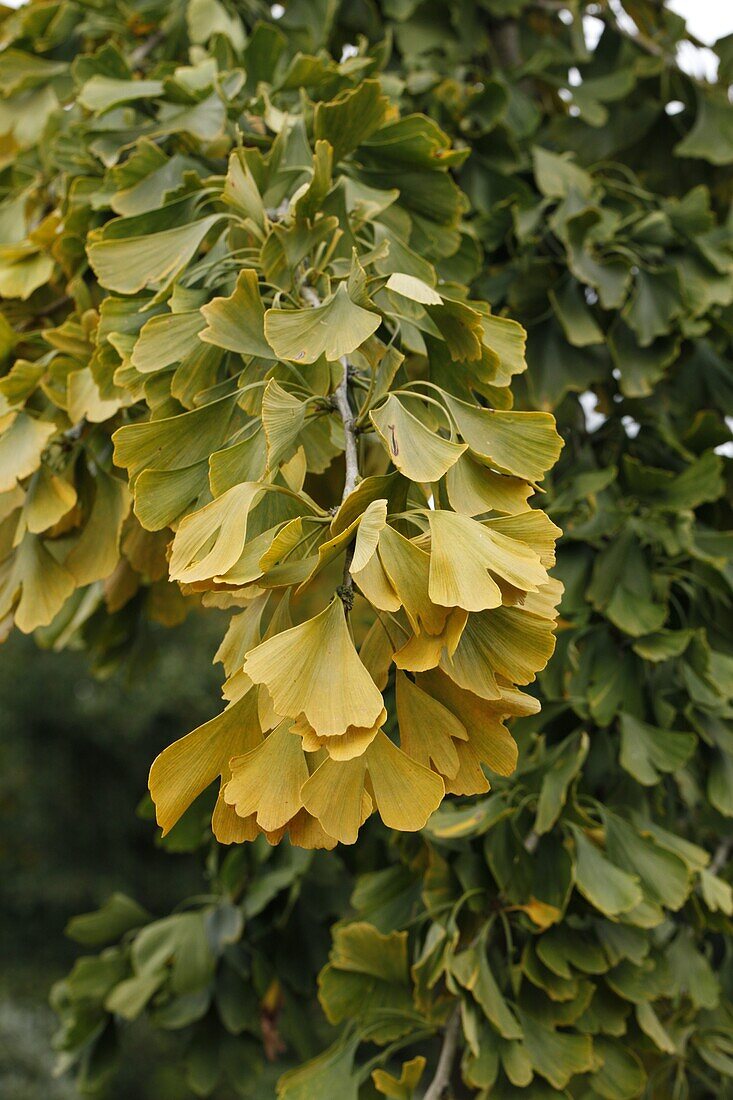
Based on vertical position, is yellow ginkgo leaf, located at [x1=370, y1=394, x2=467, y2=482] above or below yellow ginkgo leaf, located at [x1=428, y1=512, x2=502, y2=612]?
below

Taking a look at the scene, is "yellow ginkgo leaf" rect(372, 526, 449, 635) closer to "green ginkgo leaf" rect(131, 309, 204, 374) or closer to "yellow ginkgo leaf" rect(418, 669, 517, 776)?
"yellow ginkgo leaf" rect(418, 669, 517, 776)

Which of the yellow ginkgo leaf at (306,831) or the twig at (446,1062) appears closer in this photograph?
the yellow ginkgo leaf at (306,831)

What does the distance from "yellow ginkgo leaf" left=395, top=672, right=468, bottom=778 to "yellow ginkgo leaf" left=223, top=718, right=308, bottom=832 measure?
54 millimetres

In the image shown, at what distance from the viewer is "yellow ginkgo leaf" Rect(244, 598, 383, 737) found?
44 cm

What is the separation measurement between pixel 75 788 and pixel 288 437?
4844mm

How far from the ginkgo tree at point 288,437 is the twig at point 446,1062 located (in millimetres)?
241

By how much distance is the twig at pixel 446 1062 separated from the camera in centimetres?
82

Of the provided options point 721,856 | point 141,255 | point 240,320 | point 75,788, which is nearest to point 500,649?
point 240,320

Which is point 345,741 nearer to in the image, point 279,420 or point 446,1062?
point 279,420

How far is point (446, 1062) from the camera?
83cm

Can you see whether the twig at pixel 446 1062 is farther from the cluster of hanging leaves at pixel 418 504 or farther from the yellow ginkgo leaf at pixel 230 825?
the yellow ginkgo leaf at pixel 230 825

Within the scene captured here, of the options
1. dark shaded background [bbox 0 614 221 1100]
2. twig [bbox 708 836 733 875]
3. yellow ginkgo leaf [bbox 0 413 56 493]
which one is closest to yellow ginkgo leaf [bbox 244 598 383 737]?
yellow ginkgo leaf [bbox 0 413 56 493]

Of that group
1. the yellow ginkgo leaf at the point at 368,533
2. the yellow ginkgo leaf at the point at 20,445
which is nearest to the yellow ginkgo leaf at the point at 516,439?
the yellow ginkgo leaf at the point at 368,533

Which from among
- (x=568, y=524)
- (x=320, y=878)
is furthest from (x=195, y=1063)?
(x=568, y=524)
